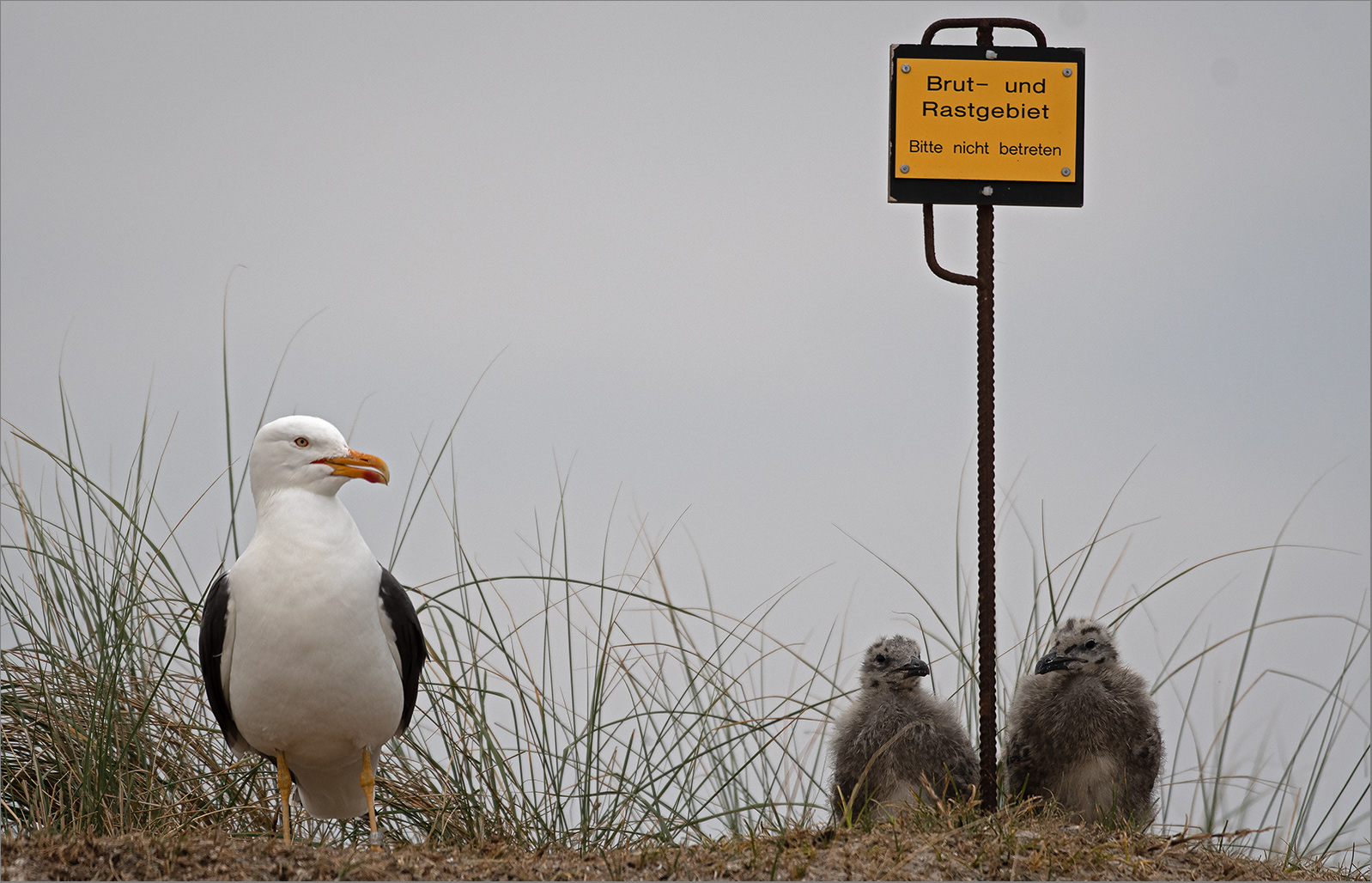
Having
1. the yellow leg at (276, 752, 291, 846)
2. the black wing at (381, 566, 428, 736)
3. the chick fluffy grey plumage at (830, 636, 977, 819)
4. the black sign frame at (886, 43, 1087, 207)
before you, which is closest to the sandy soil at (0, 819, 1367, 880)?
the yellow leg at (276, 752, 291, 846)

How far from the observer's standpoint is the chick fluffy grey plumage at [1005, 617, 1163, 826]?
13.0ft

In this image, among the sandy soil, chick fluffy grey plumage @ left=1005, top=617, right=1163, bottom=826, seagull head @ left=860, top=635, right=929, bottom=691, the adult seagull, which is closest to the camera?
the sandy soil

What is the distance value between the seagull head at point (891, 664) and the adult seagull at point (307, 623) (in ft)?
5.09

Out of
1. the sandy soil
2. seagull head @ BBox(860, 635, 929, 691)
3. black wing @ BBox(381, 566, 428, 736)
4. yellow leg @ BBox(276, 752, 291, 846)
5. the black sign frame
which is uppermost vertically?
the black sign frame

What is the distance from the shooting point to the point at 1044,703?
4.08m

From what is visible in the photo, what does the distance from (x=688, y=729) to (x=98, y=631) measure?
2.27m

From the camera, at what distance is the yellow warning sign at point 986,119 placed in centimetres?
404

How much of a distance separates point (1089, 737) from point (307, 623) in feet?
8.28

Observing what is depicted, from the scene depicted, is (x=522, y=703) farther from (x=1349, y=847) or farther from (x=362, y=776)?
(x=1349, y=847)

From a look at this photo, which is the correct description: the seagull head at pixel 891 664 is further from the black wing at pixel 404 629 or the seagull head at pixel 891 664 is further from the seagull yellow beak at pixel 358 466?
the seagull yellow beak at pixel 358 466

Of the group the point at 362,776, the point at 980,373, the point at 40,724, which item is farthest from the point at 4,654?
the point at 980,373

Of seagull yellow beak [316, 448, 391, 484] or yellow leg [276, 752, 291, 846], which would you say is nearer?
seagull yellow beak [316, 448, 391, 484]

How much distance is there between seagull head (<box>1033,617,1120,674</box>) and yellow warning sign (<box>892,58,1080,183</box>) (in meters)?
1.54

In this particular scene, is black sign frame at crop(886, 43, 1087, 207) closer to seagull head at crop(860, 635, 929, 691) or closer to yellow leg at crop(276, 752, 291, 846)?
seagull head at crop(860, 635, 929, 691)
